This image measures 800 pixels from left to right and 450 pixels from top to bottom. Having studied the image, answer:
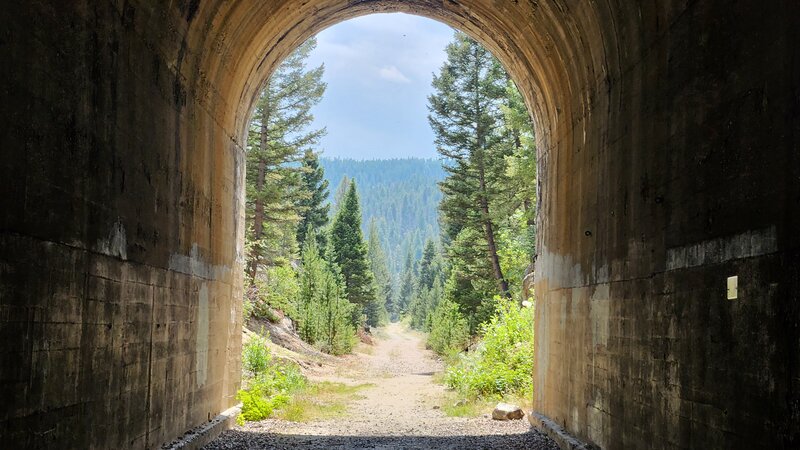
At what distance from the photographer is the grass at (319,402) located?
13.2 m

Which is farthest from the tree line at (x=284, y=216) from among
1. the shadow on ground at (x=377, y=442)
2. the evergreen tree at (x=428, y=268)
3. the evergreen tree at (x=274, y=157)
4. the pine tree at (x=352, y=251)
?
the evergreen tree at (x=428, y=268)

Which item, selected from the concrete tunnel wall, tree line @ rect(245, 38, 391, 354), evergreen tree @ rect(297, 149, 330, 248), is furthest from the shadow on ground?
evergreen tree @ rect(297, 149, 330, 248)

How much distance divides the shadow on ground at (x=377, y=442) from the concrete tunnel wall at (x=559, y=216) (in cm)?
62

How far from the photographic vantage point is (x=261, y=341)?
17.4m

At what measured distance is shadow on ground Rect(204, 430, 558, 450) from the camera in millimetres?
9578

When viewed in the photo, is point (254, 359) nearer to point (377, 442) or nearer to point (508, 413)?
point (508, 413)

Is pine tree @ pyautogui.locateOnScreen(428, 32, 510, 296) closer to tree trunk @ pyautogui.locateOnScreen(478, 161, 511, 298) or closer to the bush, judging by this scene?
tree trunk @ pyautogui.locateOnScreen(478, 161, 511, 298)

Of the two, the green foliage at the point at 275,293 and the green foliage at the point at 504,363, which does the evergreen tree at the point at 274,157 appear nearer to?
the green foliage at the point at 275,293

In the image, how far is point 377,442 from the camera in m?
10.3

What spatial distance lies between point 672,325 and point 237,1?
6918mm

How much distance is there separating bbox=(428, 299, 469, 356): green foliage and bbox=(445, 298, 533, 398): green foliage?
11267 mm

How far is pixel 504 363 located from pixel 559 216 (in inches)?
251

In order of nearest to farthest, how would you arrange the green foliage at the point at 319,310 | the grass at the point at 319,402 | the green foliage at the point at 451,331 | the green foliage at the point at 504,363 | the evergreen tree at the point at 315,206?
1. the grass at the point at 319,402
2. the green foliage at the point at 504,363
3. the green foliage at the point at 451,331
4. the green foliage at the point at 319,310
5. the evergreen tree at the point at 315,206

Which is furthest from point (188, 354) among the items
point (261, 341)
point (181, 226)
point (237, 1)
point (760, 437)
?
point (261, 341)
